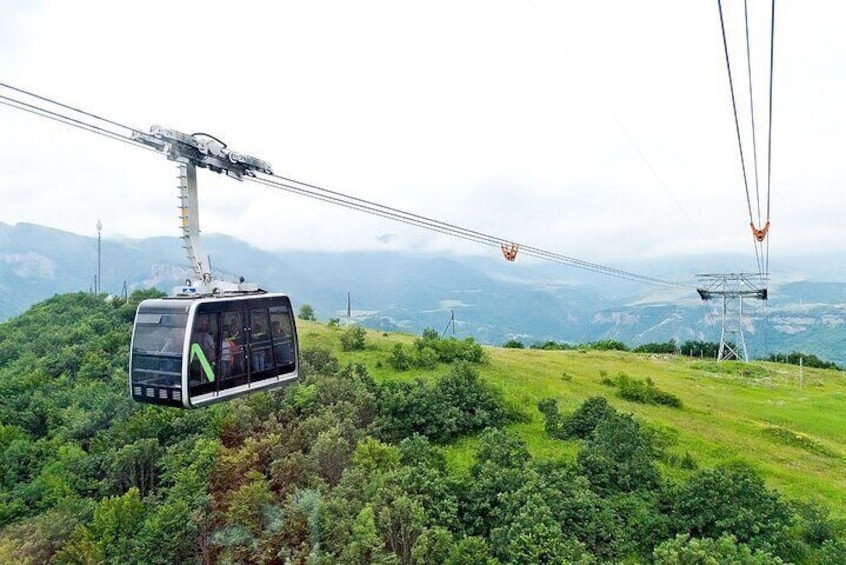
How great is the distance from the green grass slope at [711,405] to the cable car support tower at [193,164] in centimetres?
1843

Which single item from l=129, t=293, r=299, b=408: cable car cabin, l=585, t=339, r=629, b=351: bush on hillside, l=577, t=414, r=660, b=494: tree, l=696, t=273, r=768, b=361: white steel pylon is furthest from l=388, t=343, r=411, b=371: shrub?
l=585, t=339, r=629, b=351: bush on hillside

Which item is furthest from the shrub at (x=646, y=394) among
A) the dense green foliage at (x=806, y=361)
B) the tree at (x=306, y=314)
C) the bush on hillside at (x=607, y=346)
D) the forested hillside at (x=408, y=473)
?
the dense green foliage at (x=806, y=361)

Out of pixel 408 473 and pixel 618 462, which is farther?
pixel 618 462

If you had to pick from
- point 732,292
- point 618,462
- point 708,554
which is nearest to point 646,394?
point 618,462

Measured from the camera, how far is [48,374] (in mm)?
40562

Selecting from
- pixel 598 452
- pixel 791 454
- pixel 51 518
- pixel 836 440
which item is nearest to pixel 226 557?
pixel 51 518

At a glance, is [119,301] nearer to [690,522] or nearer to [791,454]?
[690,522]

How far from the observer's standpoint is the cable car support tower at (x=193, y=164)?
11.2 meters

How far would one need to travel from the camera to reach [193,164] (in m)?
11.9

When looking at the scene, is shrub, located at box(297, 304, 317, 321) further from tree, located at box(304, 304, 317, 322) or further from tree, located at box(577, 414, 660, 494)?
tree, located at box(577, 414, 660, 494)

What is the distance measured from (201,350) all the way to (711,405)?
38.9 metres

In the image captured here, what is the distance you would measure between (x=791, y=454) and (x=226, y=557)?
98.5 feet

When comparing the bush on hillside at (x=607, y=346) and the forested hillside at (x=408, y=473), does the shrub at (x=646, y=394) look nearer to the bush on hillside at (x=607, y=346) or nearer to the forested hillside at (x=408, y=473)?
the forested hillside at (x=408, y=473)

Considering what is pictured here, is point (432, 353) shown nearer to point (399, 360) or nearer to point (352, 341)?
point (399, 360)
